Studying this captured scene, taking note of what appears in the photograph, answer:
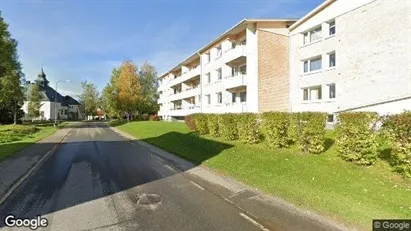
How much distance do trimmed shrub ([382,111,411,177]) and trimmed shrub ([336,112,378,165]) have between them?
98 cm

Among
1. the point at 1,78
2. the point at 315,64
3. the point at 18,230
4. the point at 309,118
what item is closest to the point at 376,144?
the point at 309,118

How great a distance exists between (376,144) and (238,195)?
5.03 metres

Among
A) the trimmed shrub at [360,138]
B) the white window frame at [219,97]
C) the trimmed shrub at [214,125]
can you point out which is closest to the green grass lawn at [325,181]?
the trimmed shrub at [360,138]

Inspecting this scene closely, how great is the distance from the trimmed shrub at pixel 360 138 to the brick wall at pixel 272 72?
57.5ft

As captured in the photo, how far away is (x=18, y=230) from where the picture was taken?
565 centimetres

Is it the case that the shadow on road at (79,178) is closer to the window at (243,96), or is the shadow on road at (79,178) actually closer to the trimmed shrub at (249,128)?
the trimmed shrub at (249,128)

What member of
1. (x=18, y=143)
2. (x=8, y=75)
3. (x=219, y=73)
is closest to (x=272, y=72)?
(x=219, y=73)

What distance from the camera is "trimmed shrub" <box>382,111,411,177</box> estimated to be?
8164 mm

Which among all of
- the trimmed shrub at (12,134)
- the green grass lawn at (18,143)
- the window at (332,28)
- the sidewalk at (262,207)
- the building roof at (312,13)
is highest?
the building roof at (312,13)

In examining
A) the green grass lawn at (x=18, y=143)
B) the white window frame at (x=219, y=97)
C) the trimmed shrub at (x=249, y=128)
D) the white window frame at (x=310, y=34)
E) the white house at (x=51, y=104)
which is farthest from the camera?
the white house at (x=51, y=104)

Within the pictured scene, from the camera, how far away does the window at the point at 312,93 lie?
26030mm

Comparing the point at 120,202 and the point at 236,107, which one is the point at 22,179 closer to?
the point at 120,202

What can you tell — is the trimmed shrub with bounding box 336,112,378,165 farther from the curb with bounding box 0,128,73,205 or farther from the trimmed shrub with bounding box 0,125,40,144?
the trimmed shrub with bounding box 0,125,40,144

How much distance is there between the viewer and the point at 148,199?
762 cm
